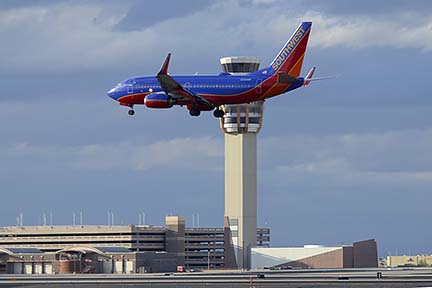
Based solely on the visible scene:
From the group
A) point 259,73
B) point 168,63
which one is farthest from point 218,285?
point 259,73

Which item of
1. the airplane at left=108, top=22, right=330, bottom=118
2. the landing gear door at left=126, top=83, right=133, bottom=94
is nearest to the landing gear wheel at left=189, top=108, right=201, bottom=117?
the airplane at left=108, top=22, right=330, bottom=118

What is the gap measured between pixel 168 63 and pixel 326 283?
39.2 m

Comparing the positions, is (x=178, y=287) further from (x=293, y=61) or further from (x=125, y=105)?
(x=293, y=61)

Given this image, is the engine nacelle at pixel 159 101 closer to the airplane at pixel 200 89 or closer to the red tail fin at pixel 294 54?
the airplane at pixel 200 89

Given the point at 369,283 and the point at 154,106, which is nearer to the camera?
the point at 369,283

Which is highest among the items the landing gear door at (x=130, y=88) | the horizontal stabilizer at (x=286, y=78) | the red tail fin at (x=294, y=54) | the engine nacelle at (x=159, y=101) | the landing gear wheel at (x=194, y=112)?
the red tail fin at (x=294, y=54)

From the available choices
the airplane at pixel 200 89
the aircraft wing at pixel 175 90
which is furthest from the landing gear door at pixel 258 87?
the aircraft wing at pixel 175 90

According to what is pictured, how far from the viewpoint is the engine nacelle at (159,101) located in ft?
556

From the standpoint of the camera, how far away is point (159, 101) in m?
170

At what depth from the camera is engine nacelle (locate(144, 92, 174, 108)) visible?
556ft

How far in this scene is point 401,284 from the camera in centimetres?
13725

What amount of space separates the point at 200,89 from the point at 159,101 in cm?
721

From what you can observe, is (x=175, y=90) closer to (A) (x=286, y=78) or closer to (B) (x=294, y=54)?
(A) (x=286, y=78)

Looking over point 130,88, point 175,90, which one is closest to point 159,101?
point 175,90
